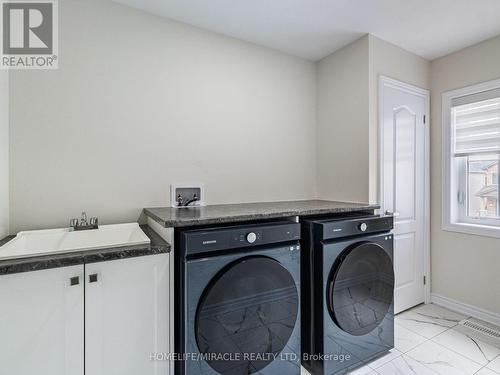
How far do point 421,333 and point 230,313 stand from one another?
5.86ft

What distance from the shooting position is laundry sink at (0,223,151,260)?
133 centimetres

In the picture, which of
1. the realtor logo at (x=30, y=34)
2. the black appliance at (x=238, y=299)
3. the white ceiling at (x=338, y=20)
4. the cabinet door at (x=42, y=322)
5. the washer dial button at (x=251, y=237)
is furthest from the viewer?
the white ceiling at (x=338, y=20)

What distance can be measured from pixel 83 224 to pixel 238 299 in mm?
1044

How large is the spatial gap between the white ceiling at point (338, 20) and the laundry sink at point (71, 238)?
156cm

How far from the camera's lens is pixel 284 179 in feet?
8.07

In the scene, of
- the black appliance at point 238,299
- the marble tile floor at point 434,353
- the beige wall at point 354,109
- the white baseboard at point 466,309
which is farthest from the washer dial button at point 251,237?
the white baseboard at point 466,309

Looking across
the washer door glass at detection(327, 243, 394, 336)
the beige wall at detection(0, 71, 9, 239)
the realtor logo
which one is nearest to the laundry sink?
the beige wall at detection(0, 71, 9, 239)

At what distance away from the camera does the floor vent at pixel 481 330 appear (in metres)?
1.99

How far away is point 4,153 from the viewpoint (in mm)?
1415

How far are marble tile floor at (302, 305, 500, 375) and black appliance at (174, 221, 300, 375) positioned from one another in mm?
528

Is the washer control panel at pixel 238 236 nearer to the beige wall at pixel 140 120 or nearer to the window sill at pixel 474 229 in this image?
the beige wall at pixel 140 120

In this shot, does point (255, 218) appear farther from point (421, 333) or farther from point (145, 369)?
point (421, 333)

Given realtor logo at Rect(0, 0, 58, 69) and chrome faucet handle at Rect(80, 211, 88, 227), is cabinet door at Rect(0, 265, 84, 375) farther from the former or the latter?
realtor logo at Rect(0, 0, 58, 69)

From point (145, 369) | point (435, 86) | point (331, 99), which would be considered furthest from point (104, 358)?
point (435, 86)
